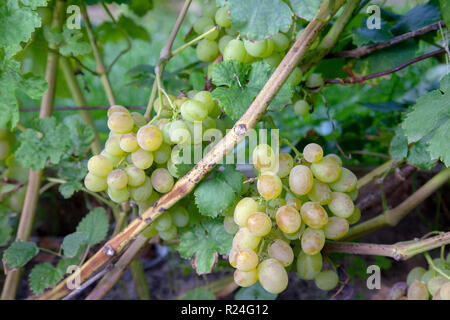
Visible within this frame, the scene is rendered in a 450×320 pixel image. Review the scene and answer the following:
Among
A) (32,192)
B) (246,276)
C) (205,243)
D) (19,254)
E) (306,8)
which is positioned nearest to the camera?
(306,8)

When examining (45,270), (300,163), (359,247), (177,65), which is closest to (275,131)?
(300,163)

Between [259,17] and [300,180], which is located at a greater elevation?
[259,17]

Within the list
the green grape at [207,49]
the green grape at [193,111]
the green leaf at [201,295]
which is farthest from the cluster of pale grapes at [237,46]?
the green leaf at [201,295]

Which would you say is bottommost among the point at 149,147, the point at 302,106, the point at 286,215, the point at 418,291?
the point at 418,291

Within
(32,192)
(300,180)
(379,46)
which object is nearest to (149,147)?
(300,180)

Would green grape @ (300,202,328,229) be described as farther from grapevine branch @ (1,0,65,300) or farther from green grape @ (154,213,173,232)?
grapevine branch @ (1,0,65,300)

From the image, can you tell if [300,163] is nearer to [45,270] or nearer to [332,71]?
[332,71]

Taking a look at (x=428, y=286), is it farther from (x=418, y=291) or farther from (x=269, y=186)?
(x=269, y=186)

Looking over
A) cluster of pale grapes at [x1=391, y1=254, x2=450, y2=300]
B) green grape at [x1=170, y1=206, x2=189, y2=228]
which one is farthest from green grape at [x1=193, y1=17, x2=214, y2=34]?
cluster of pale grapes at [x1=391, y1=254, x2=450, y2=300]
